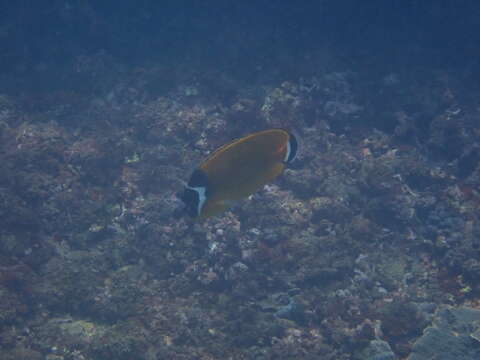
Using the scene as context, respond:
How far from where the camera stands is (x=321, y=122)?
30.5 ft

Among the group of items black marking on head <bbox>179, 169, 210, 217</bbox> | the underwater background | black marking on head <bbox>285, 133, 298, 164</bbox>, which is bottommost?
the underwater background

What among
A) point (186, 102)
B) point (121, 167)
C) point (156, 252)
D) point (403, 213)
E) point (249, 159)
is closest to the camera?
point (249, 159)

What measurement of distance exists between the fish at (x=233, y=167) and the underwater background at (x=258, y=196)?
3.13 meters

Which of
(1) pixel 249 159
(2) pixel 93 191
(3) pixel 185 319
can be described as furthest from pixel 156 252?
(1) pixel 249 159

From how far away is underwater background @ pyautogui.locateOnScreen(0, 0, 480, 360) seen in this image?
5.61 metres

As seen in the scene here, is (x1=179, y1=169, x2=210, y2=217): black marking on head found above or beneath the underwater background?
above

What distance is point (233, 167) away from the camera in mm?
3115

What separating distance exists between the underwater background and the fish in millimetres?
3129

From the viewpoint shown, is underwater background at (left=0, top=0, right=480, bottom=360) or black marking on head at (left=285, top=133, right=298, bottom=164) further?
underwater background at (left=0, top=0, right=480, bottom=360)

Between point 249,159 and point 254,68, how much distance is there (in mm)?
8514

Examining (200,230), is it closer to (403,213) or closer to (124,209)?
(124,209)

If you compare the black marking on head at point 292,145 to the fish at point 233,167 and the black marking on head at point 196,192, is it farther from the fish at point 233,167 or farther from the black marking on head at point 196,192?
the black marking on head at point 196,192

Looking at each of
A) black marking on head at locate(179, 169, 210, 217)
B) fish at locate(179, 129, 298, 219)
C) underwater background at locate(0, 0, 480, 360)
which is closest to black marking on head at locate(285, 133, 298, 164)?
fish at locate(179, 129, 298, 219)

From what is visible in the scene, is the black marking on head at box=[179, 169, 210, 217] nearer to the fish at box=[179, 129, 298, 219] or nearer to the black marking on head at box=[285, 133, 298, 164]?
the fish at box=[179, 129, 298, 219]
